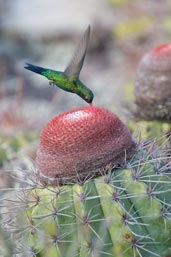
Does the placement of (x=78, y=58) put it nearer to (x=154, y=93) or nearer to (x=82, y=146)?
(x=82, y=146)

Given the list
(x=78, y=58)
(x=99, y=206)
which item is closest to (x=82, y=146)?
(x=99, y=206)

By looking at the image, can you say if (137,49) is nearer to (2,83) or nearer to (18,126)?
(2,83)

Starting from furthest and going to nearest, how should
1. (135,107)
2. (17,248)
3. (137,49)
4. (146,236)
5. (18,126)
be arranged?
1. (137,49)
2. (18,126)
3. (135,107)
4. (17,248)
5. (146,236)

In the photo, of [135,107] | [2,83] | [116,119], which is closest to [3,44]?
[2,83]

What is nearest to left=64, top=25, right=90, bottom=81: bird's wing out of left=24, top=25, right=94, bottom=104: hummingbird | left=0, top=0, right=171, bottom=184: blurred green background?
left=24, top=25, right=94, bottom=104: hummingbird

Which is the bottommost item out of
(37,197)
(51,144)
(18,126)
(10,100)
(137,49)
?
(37,197)

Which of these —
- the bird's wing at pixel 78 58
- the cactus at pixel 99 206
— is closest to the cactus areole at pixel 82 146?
the cactus at pixel 99 206

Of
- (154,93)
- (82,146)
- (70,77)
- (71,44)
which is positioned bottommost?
(82,146)
